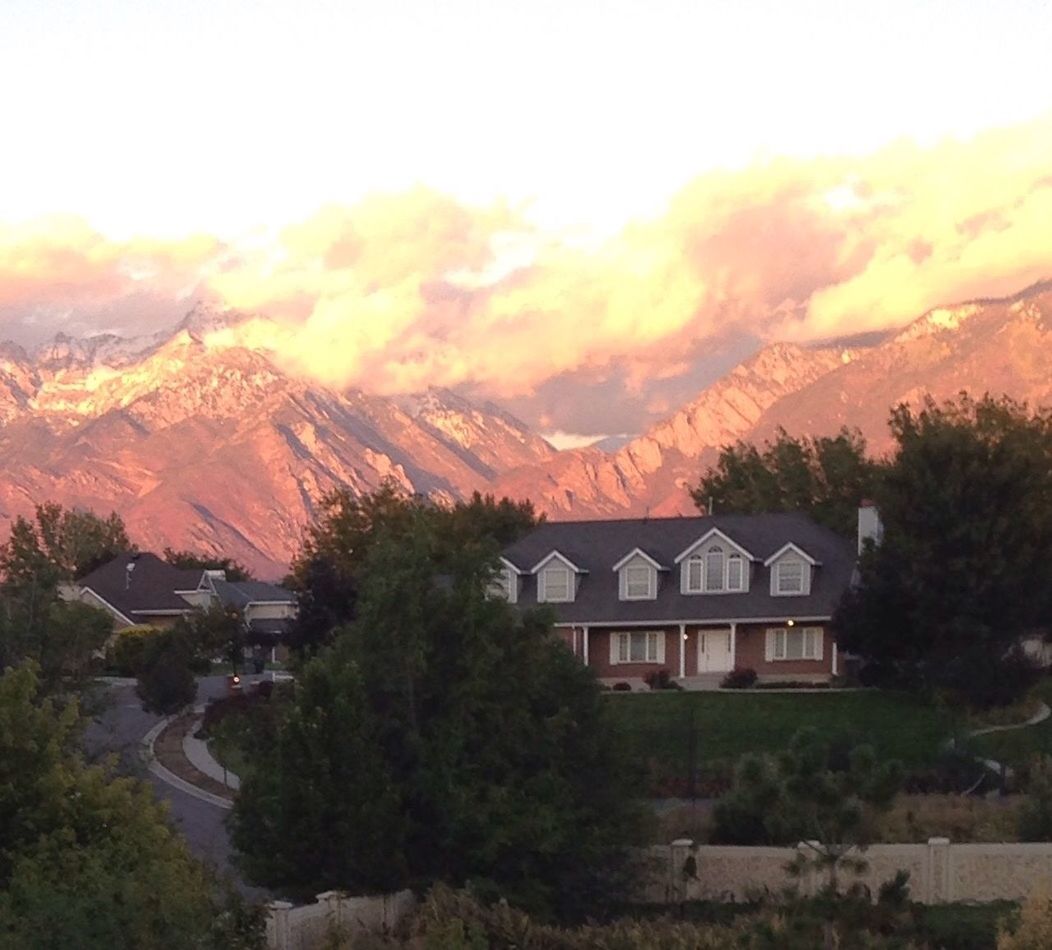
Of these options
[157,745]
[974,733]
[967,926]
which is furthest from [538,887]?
[157,745]

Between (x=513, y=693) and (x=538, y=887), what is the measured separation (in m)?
3.28

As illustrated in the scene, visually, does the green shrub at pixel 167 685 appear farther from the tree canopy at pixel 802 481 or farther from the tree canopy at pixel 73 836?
the tree canopy at pixel 802 481

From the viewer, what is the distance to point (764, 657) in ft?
211

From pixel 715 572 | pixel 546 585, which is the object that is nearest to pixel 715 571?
pixel 715 572

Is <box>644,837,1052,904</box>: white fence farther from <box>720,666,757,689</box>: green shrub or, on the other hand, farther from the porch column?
the porch column

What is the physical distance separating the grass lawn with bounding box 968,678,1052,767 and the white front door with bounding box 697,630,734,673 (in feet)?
43.2

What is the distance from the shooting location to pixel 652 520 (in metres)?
70.8

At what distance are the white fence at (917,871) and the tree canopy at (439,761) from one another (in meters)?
1.94

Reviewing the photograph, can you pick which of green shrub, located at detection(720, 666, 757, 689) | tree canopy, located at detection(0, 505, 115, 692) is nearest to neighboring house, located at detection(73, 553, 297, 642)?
green shrub, located at detection(720, 666, 757, 689)

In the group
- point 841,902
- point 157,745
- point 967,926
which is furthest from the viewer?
point 157,745

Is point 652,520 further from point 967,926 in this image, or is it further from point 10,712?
point 10,712

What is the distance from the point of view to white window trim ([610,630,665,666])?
65625 millimetres

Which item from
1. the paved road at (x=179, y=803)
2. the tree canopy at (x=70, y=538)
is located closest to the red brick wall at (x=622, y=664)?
the paved road at (x=179, y=803)

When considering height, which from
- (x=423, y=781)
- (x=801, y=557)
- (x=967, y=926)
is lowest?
(x=967, y=926)
